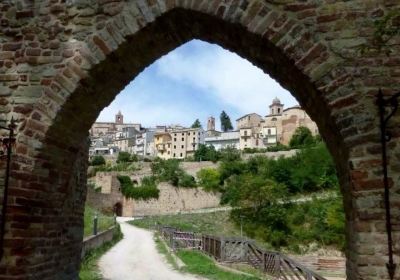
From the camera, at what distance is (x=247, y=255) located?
50.3 feet

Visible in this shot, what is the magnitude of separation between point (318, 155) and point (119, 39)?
42559mm

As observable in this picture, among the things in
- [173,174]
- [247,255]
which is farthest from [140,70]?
[173,174]

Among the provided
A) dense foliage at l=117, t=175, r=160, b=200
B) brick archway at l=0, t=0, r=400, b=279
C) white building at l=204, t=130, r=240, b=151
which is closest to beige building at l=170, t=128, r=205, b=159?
white building at l=204, t=130, r=240, b=151

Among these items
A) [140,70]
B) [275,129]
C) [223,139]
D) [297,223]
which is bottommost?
[297,223]

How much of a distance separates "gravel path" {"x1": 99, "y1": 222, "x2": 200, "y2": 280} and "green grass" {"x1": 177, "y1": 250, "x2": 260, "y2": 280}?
53cm

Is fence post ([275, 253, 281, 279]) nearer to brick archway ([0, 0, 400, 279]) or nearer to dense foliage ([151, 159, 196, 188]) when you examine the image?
brick archway ([0, 0, 400, 279])

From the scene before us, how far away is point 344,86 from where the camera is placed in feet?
12.6

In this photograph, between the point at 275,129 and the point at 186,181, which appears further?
the point at 275,129

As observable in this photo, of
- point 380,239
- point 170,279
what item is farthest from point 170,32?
point 170,279

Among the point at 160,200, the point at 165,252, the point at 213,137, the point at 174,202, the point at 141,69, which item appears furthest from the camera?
the point at 213,137

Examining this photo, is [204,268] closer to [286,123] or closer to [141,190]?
[141,190]

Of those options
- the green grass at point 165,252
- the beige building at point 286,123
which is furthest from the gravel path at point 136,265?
the beige building at point 286,123

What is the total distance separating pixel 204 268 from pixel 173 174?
134 feet

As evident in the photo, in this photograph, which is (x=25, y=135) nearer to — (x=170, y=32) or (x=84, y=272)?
(x=170, y=32)
